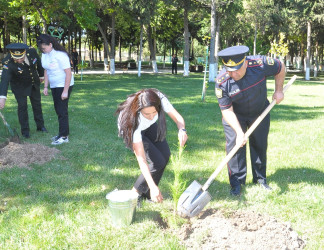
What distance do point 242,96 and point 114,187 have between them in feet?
6.61

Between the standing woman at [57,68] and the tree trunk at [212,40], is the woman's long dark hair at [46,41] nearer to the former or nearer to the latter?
the standing woman at [57,68]

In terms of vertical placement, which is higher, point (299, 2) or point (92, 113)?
point (299, 2)

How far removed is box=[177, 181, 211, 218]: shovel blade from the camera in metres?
3.53

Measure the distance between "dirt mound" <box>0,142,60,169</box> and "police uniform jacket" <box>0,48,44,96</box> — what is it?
114 cm

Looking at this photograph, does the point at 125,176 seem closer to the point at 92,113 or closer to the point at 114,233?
the point at 114,233

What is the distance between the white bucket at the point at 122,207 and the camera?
329cm

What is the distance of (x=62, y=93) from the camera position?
6.31 meters

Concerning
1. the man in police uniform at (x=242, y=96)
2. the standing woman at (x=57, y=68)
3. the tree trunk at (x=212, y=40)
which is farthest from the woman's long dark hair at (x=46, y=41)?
the tree trunk at (x=212, y=40)

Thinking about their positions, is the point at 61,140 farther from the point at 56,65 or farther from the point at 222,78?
the point at 222,78

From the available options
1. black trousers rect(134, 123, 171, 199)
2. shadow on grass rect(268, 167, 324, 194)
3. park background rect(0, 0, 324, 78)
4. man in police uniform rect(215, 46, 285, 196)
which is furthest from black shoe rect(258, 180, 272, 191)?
park background rect(0, 0, 324, 78)

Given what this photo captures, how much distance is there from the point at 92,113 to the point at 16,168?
4.92 m

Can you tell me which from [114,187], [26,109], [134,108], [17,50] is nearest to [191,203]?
[134,108]

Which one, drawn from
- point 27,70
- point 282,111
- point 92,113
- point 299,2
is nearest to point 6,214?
point 27,70

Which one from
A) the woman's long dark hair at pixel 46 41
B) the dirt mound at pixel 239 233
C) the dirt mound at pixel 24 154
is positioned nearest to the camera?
the dirt mound at pixel 239 233
